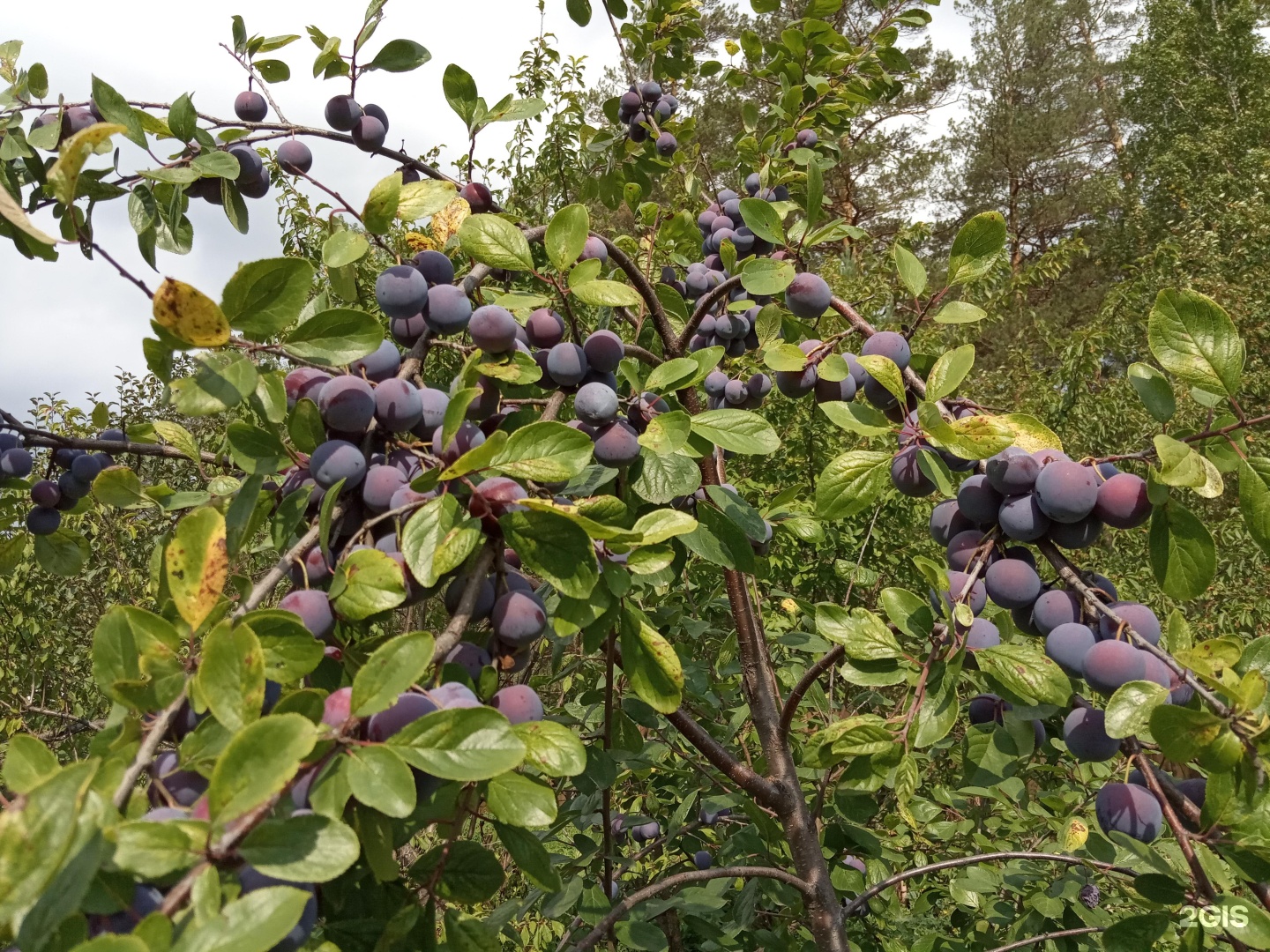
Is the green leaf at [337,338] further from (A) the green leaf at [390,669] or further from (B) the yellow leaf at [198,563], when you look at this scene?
(A) the green leaf at [390,669]

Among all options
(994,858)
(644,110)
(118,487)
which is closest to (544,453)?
(118,487)

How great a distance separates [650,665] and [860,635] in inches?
9.4

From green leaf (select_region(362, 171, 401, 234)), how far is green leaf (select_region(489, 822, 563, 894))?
598 millimetres

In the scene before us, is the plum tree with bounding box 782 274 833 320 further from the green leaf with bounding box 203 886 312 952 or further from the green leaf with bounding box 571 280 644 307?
the green leaf with bounding box 203 886 312 952

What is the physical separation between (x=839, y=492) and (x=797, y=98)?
1.30 m

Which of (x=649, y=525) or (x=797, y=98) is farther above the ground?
(x=797, y=98)

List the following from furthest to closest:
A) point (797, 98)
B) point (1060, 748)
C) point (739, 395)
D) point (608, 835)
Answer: point (797, 98), point (1060, 748), point (739, 395), point (608, 835)

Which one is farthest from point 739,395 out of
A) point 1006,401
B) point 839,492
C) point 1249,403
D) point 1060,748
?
point 1249,403

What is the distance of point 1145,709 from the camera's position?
1.99 ft

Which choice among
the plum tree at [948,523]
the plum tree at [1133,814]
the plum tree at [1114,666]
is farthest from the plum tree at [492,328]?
the plum tree at [1133,814]

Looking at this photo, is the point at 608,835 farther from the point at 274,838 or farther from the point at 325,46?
the point at 325,46

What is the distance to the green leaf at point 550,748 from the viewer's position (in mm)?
624

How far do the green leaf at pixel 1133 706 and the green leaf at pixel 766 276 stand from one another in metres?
0.56

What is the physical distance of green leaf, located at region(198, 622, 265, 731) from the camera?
48cm
